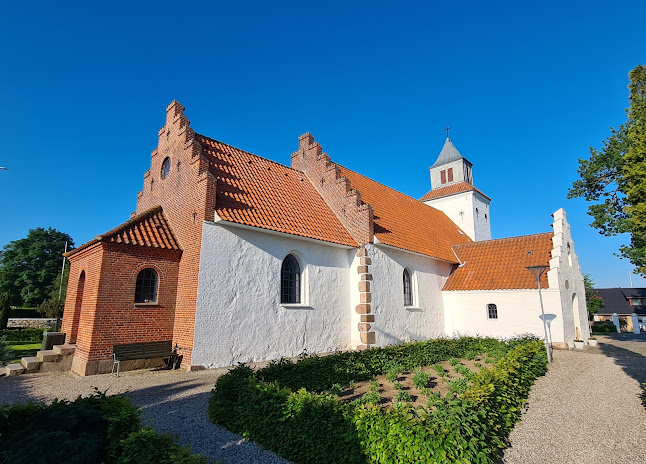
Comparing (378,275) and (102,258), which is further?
(378,275)

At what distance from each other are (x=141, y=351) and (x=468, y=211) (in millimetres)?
25692

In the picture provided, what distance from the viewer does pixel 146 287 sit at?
11562mm

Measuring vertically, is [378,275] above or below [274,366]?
above

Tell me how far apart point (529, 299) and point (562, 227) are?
4.91 meters

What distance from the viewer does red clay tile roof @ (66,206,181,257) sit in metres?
11.0

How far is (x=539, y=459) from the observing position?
5.33 meters

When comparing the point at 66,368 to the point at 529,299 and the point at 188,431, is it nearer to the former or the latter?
the point at 188,431

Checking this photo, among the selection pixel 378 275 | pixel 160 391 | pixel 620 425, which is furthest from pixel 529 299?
pixel 160 391

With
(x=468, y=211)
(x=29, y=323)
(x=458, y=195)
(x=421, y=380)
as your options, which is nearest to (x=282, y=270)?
(x=421, y=380)

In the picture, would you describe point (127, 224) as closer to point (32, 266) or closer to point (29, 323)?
point (29, 323)

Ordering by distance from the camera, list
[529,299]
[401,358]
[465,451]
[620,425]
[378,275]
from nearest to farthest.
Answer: [465,451]
[620,425]
[401,358]
[378,275]
[529,299]

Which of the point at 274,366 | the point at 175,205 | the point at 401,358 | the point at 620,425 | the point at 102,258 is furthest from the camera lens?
the point at 175,205

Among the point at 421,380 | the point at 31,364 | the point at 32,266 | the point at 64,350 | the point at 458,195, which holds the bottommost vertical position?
the point at 421,380

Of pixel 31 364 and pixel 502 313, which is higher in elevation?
pixel 502 313
